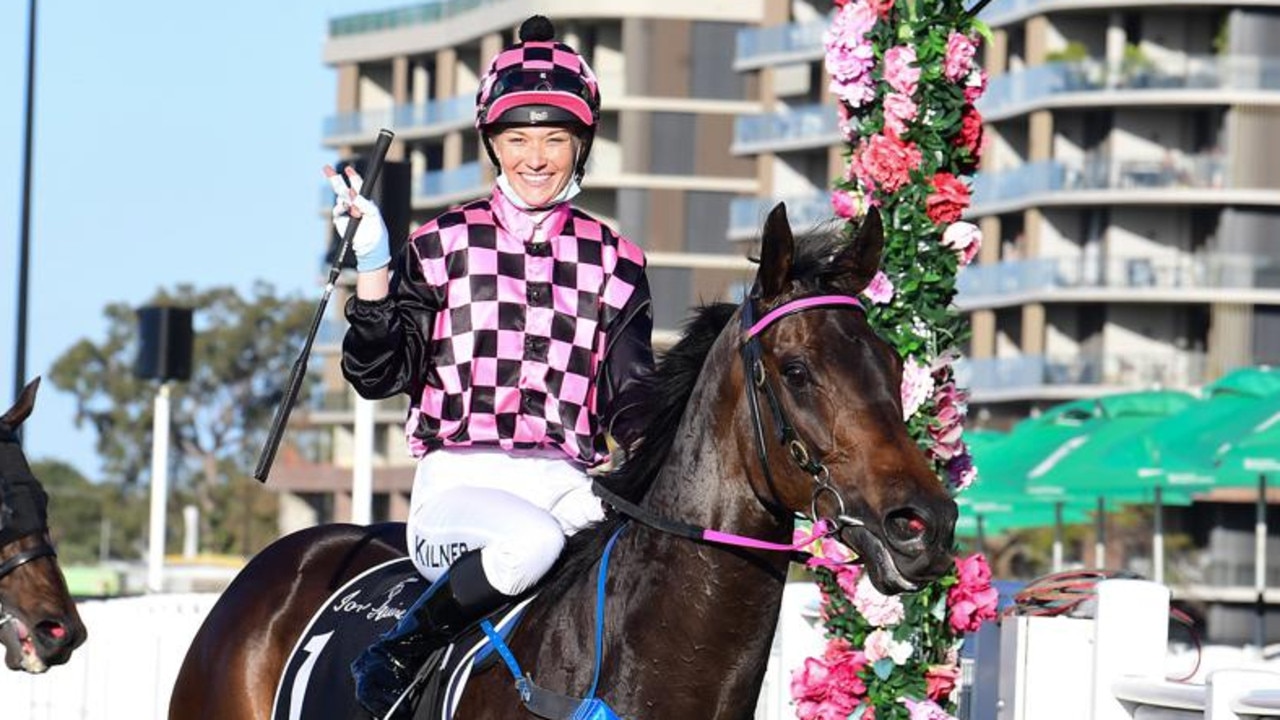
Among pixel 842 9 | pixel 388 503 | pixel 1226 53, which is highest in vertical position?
pixel 1226 53

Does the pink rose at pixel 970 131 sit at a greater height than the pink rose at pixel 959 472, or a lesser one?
greater

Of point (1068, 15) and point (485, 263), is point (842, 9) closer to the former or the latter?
point (485, 263)

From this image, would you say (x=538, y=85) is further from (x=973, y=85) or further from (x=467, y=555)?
(x=973, y=85)

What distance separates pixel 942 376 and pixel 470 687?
11.6 ft

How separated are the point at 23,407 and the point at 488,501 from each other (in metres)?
4.84

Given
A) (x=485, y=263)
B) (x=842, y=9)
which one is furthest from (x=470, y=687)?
(x=842, y=9)

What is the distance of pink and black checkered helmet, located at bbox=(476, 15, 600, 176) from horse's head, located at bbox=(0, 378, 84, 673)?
13.4 feet

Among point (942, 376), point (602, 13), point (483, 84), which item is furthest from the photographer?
point (602, 13)

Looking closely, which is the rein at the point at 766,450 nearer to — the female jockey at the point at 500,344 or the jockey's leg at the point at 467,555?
the jockey's leg at the point at 467,555

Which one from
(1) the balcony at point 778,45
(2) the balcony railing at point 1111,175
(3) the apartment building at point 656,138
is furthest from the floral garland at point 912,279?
(3) the apartment building at point 656,138

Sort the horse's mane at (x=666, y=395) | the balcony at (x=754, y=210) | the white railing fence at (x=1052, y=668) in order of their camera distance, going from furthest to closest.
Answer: the balcony at (x=754, y=210) < the white railing fence at (x=1052, y=668) < the horse's mane at (x=666, y=395)

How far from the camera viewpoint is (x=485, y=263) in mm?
6180

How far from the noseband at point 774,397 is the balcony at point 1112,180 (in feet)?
175

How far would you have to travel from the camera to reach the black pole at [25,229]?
77.9ft
